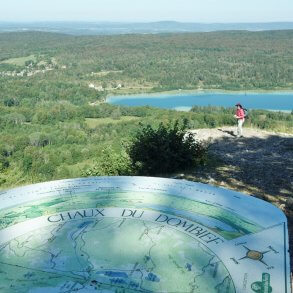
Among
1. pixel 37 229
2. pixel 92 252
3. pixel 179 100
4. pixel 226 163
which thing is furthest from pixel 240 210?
pixel 179 100

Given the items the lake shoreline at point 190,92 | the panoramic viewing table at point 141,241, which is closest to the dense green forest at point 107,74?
the lake shoreline at point 190,92

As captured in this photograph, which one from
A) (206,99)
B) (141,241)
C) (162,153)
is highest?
(141,241)

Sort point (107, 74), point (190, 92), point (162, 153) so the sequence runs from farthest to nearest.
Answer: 1. point (107, 74)
2. point (190, 92)
3. point (162, 153)

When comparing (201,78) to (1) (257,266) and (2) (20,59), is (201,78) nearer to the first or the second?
(2) (20,59)

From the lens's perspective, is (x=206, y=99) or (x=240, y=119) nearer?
(x=240, y=119)

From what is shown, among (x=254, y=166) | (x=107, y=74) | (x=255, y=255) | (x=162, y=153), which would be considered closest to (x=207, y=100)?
(x=107, y=74)

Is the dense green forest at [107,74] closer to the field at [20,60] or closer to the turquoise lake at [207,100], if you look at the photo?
the field at [20,60]

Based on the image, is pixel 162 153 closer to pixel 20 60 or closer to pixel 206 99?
pixel 206 99
